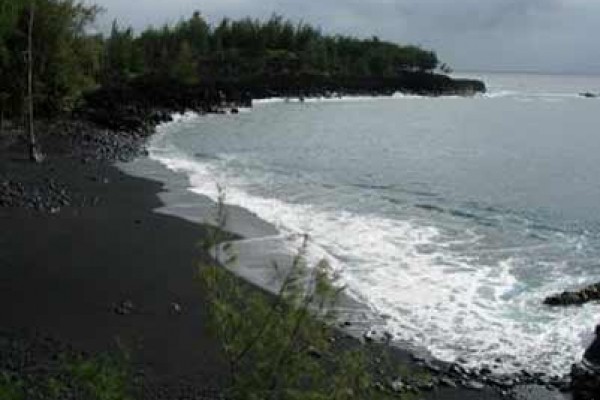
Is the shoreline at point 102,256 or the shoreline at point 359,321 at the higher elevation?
the shoreline at point 102,256

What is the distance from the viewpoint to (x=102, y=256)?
21.2 metres

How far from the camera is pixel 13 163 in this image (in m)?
35.5

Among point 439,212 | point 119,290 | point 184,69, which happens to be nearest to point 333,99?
point 184,69

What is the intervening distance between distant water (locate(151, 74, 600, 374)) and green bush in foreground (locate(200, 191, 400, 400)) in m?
10.3

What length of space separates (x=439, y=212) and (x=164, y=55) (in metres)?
81.9

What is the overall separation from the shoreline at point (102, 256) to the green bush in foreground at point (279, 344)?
796cm

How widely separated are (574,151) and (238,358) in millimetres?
65210

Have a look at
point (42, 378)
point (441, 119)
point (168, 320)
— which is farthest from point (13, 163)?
point (441, 119)

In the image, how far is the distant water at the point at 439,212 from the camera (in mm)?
18422

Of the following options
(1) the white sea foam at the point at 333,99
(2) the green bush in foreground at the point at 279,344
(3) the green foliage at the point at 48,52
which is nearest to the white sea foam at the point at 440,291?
(2) the green bush in foreground at the point at 279,344

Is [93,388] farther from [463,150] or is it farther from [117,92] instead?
[117,92]

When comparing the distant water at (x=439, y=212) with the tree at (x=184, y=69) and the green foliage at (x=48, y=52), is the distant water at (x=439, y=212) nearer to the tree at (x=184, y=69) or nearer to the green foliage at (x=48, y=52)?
the green foliage at (x=48, y=52)

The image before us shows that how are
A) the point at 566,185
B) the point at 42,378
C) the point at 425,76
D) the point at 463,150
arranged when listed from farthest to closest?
the point at 425,76 < the point at 463,150 < the point at 566,185 < the point at 42,378

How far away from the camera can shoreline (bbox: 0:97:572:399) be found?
601 inches
